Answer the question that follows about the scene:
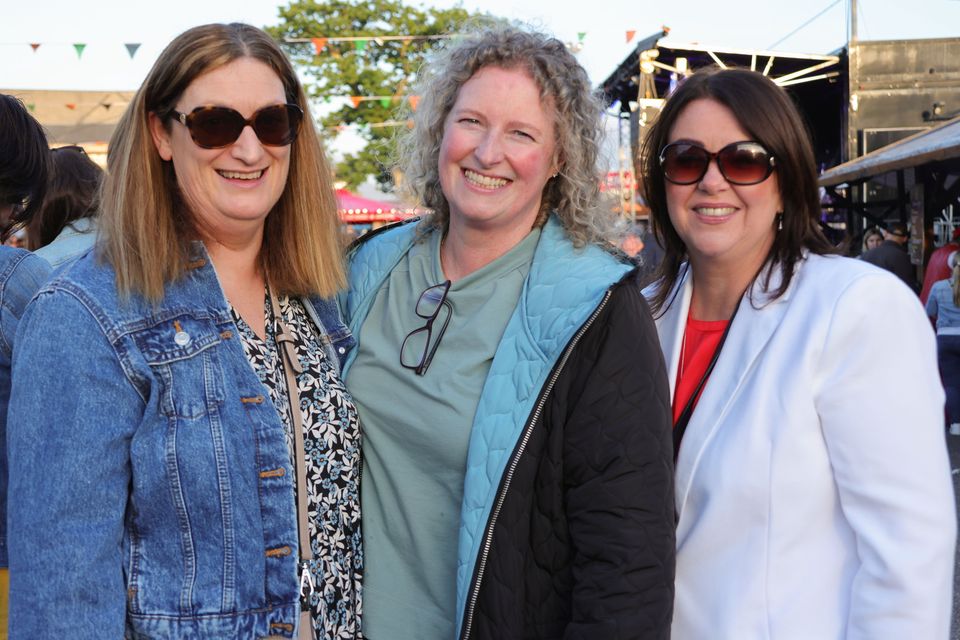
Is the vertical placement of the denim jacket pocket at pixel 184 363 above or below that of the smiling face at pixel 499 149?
below

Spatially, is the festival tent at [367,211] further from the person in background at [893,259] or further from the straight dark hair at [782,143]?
the straight dark hair at [782,143]

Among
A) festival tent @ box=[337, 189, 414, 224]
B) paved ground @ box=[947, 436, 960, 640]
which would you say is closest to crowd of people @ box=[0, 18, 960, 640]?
paved ground @ box=[947, 436, 960, 640]

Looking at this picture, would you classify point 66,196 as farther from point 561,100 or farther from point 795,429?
point 795,429

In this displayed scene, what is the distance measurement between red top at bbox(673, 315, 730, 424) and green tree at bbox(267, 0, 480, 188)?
25.0m

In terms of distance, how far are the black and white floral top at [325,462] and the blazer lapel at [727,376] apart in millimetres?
776

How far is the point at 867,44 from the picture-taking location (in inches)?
538

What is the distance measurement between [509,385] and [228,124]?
2.72 ft

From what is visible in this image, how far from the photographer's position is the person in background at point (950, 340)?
749 cm

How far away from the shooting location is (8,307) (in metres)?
1.89

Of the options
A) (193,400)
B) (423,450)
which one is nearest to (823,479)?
(423,450)

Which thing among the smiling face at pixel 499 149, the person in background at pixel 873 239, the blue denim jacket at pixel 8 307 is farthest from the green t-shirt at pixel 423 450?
the person in background at pixel 873 239

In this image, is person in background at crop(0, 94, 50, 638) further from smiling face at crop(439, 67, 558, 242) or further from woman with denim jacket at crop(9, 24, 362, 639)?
smiling face at crop(439, 67, 558, 242)

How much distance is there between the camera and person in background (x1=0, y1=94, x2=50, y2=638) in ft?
6.13

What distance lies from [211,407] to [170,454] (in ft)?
0.41
